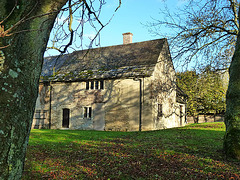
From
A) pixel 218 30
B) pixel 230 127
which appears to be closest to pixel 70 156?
pixel 230 127

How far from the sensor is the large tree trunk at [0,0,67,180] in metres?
2.26

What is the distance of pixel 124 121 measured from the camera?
19.6m

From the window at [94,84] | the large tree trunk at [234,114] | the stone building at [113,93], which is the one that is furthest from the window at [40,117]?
the large tree trunk at [234,114]

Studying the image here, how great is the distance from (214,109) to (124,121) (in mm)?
19386

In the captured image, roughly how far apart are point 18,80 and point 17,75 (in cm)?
6

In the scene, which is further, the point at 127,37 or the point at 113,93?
the point at 127,37

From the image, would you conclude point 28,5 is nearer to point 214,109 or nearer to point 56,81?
point 56,81

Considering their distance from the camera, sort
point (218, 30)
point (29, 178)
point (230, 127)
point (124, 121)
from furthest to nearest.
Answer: point (124, 121) → point (218, 30) → point (230, 127) → point (29, 178)

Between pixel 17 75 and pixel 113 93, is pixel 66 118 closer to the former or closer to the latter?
pixel 113 93

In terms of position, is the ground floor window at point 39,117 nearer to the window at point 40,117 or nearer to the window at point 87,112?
the window at point 40,117

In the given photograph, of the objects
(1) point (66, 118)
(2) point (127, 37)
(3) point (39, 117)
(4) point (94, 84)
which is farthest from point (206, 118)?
(3) point (39, 117)

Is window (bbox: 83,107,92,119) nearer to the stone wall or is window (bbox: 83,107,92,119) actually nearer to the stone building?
the stone building

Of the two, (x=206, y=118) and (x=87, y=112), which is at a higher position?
(x=87, y=112)

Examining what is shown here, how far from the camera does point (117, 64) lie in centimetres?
2170
